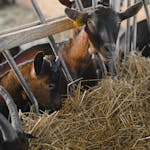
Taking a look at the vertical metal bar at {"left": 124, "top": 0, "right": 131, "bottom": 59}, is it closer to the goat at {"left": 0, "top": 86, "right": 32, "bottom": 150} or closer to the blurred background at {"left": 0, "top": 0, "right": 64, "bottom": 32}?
the goat at {"left": 0, "top": 86, "right": 32, "bottom": 150}

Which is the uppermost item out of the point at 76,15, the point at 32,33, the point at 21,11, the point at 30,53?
the point at 32,33

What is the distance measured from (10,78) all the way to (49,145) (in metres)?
0.90

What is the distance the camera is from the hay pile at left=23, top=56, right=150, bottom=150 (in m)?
2.79

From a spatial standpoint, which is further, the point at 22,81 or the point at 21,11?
the point at 21,11

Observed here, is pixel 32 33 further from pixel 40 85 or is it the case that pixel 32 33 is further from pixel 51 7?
pixel 51 7

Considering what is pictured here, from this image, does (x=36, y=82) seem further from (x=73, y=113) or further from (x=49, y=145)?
(x=49, y=145)

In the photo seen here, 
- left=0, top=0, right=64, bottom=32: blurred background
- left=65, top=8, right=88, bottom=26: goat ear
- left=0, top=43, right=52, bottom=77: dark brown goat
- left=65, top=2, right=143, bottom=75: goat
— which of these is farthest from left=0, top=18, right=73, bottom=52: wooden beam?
left=0, top=0, right=64, bottom=32: blurred background

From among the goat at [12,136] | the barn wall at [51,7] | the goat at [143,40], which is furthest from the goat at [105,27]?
the barn wall at [51,7]

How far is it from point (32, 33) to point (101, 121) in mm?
879

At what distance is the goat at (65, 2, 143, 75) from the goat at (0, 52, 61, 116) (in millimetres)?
550

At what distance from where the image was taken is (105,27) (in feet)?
11.6

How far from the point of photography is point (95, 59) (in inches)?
151

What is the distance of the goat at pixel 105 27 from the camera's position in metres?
3.50

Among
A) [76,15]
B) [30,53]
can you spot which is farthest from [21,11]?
[76,15]
